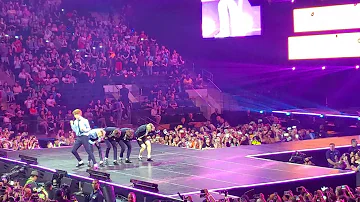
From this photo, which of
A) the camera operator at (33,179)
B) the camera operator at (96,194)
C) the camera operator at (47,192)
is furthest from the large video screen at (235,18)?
the camera operator at (96,194)

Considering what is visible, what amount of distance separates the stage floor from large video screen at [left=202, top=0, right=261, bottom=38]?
8588mm

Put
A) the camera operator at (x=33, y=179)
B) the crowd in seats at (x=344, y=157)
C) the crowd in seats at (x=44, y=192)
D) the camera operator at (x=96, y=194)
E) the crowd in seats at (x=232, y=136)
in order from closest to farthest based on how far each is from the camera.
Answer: the crowd in seats at (x=44, y=192), the camera operator at (x=96, y=194), the camera operator at (x=33, y=179), the crowd in seats at (x=344, y=157), the crowd in seats at (x=232, y=136)

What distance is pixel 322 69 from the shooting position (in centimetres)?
2856

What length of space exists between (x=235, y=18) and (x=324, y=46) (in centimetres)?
496

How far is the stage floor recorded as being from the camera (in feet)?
49.9

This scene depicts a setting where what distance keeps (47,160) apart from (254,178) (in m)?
6.28

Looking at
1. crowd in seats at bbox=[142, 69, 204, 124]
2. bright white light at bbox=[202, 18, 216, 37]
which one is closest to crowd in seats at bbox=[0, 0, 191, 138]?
crowd in seats at bbox=[142, 69, 204, 124]

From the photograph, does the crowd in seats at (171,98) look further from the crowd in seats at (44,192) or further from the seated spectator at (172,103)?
the crowd in seats at (44,192)

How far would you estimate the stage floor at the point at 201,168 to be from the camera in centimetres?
1521

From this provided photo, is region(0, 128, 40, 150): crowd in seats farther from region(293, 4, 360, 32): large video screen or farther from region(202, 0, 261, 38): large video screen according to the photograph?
region(293, 4, 360, 32): large video screen

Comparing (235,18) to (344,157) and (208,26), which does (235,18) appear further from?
(344,157)

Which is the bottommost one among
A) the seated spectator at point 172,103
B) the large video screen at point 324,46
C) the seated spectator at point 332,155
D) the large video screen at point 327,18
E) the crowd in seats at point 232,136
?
the seated spectator at point 332,155

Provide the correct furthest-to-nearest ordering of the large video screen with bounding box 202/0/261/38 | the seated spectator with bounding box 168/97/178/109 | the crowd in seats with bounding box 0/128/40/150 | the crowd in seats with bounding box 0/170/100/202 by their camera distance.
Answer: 1. the seated spectator with bounding box 168/97/178/109
2. the large video screen with bounding box 202/0/261/38
3. the crowd in seats with bounding box 0/128/40/150
4. the crowd in seats with bounding box 0/170/100/202

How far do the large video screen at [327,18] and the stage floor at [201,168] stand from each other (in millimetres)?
4968
